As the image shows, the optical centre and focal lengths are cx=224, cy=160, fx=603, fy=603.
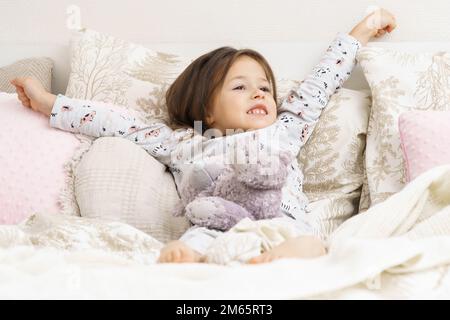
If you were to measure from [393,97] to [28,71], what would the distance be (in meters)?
0.98

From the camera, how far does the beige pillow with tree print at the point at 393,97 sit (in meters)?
1.38

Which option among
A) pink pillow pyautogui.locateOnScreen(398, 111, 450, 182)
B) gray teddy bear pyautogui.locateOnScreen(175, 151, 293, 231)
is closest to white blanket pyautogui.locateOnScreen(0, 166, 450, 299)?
gray teddy bear pyautogui.locateOnScreen(175, 151, 293, 231)

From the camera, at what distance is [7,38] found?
1.86 metres

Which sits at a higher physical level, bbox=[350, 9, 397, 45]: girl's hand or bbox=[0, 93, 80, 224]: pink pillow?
bbox=[350, 9, 397, 45]: girl's hand

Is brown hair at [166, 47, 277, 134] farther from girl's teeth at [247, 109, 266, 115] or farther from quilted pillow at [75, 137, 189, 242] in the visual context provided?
quilted pillow at [75, 137, 189, 242]

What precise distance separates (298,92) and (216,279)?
2.70ft

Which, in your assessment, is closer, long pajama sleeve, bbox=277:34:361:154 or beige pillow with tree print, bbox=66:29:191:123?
long pajama sleeve, bbox=277:34:361:154

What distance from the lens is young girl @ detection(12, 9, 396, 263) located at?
1.41 metres

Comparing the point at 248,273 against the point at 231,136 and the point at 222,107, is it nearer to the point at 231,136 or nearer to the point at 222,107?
the point at 231,136

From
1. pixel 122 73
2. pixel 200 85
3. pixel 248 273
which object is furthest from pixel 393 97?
pixel 248 273

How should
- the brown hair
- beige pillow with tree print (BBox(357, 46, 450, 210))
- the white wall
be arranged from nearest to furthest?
beige pillow with tree print (BBox(357, 46, 450, 210)), the brown hair, the white wall

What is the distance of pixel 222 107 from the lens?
1.47 m

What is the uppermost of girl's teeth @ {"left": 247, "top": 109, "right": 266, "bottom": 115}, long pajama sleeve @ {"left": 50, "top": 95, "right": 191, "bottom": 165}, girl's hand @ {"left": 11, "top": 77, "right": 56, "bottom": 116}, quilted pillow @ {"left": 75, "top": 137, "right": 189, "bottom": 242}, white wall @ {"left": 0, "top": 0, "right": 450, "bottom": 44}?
white wall @ {"left": 0, "top": 0, "right": 450, "bottom": 44}

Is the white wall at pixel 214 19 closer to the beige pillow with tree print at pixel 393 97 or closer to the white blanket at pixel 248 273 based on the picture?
the beige pillow with tree print at pixel 393 97
